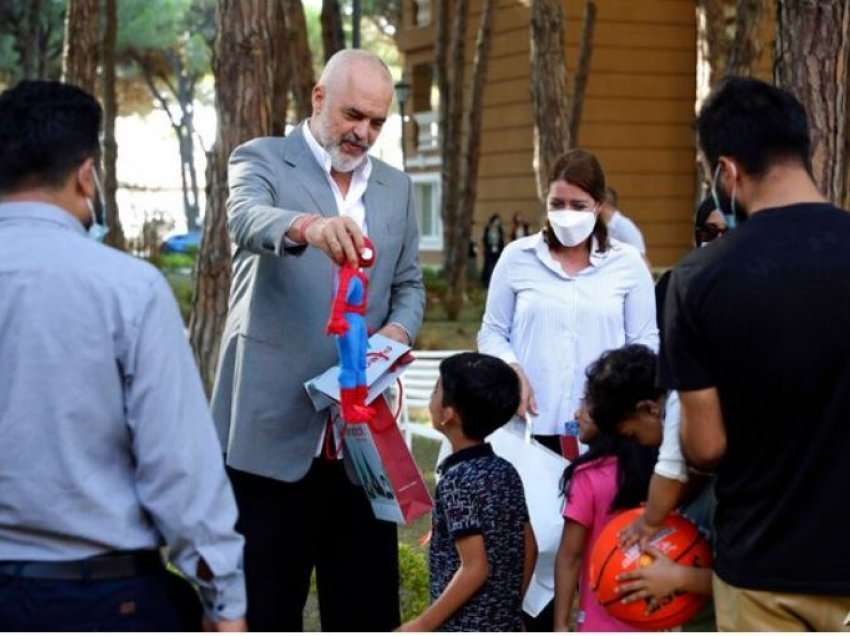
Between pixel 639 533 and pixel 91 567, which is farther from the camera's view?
pixel 639 533

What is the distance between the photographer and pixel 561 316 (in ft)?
18.1

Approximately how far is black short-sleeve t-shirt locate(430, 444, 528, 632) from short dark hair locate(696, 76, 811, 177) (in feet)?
4.86

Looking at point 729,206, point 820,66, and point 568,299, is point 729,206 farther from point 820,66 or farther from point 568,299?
point 820,66

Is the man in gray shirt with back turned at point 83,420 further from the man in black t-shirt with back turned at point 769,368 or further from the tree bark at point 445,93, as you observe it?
the tree bark at point 445,93

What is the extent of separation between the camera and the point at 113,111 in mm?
21266

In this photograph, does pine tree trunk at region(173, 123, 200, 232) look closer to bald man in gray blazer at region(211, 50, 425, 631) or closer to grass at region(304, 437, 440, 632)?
grass at region(304, 437, 440, 632)

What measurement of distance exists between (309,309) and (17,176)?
1.55m

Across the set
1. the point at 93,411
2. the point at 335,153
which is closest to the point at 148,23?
the point at 335,153

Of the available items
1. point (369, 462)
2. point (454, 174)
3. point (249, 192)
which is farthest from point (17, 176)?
point (454, 174)

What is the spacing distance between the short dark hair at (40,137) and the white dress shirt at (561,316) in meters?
2.61

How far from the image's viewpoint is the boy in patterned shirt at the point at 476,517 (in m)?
4.45

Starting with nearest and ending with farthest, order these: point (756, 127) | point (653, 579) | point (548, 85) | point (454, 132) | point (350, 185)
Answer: point (756, 127) < point (653, 579) < point (350, 185) < point (548, 85) < point (454, 132)

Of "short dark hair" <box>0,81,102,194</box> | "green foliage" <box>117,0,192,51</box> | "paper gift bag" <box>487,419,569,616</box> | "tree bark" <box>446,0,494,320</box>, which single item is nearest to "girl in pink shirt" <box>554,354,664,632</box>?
"paper gift bag" <box>487,419,569,616</box>

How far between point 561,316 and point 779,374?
7.64 feet
